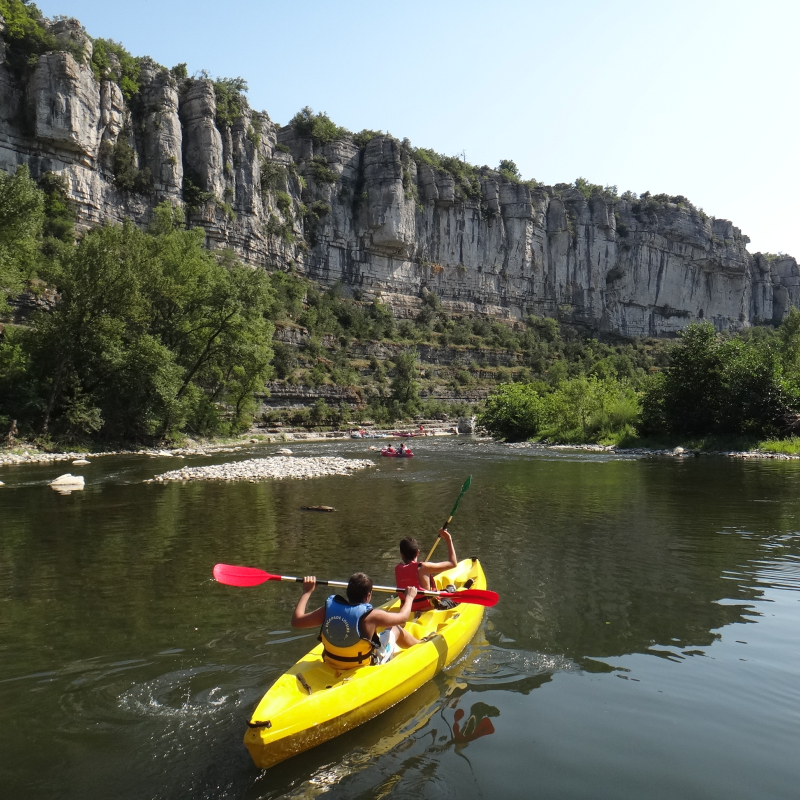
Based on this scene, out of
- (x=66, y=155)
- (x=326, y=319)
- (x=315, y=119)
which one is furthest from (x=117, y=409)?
(x=315, y=119)

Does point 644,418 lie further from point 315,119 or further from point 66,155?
point 315,119

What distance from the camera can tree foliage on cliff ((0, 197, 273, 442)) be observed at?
2456cm

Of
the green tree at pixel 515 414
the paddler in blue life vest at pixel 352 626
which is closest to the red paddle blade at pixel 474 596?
the paddler in blue life vest at pixel 352 626

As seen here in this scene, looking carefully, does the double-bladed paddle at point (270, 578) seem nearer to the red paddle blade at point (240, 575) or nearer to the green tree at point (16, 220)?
the red paddle blade at point (240, 575)

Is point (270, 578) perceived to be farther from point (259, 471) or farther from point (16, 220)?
point (16, 220)

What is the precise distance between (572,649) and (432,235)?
244ft

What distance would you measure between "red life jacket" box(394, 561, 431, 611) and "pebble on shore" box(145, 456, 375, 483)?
12.6m

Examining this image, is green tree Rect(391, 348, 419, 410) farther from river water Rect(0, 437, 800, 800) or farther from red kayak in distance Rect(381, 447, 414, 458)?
river water Rect(0, 437, 800, 800)

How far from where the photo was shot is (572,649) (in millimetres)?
5121

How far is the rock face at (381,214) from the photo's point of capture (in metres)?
45.2

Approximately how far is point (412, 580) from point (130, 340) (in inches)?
1000

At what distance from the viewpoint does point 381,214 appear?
69.9 meters

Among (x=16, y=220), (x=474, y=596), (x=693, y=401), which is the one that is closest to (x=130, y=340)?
(x=16, y=220)

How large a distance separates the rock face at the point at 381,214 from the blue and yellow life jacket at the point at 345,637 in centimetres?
4989
